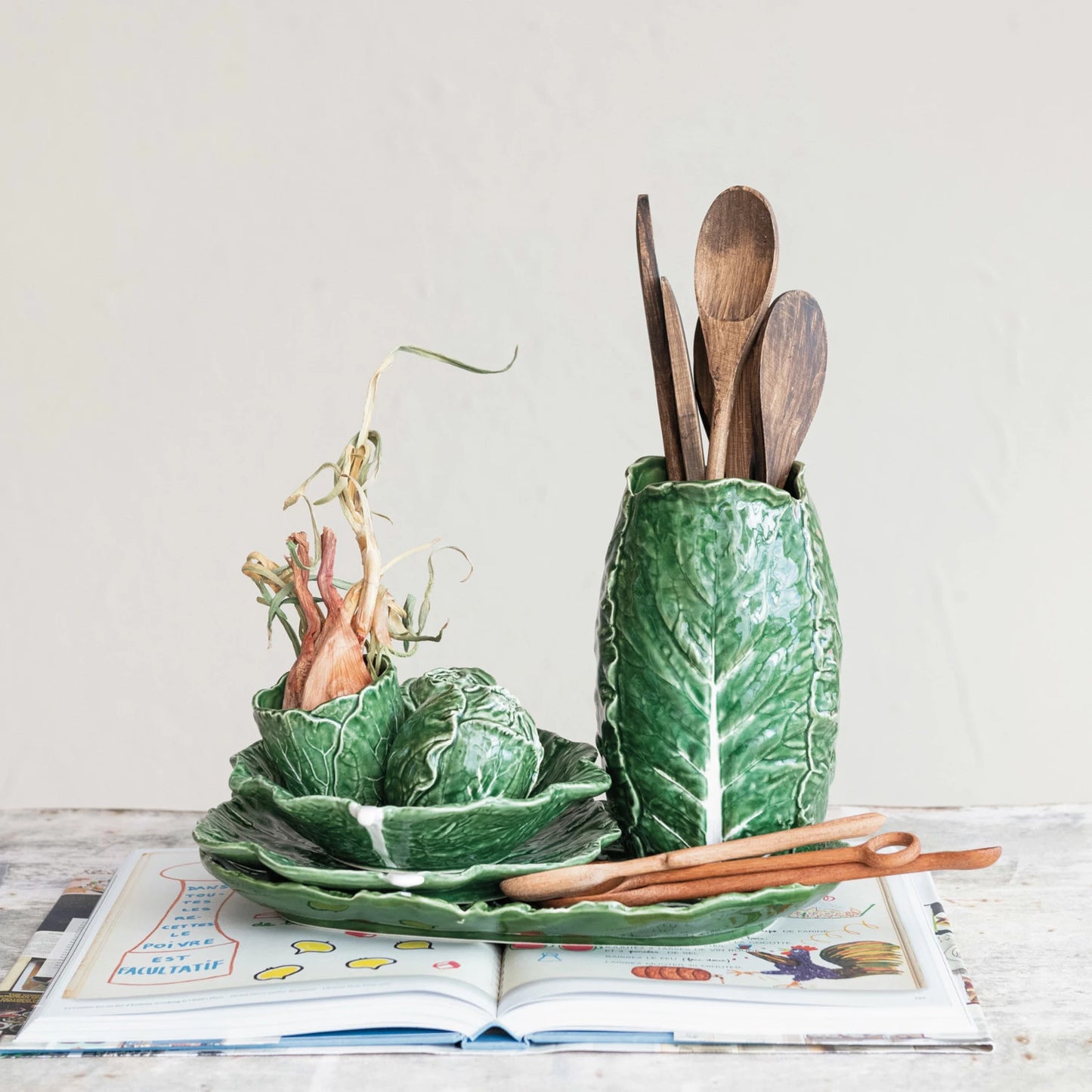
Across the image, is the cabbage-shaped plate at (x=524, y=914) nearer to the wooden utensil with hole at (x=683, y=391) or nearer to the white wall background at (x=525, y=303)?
the wooden utensil with hole at (x=683, y=391)

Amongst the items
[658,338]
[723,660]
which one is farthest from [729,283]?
[723,660]

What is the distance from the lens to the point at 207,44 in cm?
141

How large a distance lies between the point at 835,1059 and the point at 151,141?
4.10 ft

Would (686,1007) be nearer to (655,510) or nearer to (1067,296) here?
(655,510)

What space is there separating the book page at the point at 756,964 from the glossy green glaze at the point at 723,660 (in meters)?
0.06

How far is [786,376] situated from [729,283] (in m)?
0.06

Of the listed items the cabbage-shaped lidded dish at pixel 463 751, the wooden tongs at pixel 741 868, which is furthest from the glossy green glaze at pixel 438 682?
the wooden tongs at pixel 741 868

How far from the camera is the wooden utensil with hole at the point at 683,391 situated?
673mm

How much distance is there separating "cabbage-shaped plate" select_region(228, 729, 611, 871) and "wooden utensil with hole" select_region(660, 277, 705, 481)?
0.58ft

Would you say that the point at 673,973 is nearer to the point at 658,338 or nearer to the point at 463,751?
the point at 463,751

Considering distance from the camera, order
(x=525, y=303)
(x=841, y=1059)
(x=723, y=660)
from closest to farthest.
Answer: (x=841, y=1059) → (x=723, y=660) → (x=525, y=303)

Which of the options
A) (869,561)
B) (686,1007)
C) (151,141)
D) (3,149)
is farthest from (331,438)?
(686,1007)

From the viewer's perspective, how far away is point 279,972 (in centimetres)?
61

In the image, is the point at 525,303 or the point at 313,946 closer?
the point at 313,946
